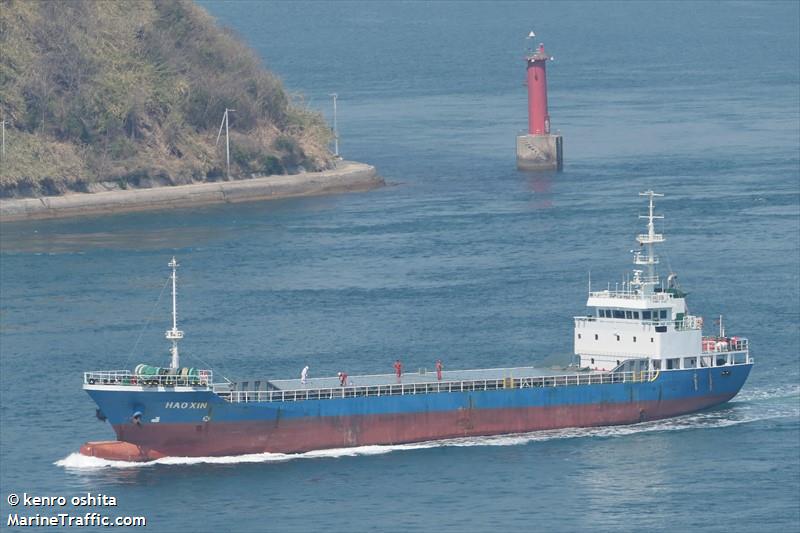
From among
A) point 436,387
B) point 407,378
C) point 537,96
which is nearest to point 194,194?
point 537,96

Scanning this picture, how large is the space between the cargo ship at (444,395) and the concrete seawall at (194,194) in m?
55.9

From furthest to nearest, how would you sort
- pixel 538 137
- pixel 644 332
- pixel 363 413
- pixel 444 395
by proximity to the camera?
1. pixel 538 137
2. pixel 644 332
3. pixel 444 395
4. pixel 363 413

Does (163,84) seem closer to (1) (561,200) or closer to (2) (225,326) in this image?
(1) (561,200)

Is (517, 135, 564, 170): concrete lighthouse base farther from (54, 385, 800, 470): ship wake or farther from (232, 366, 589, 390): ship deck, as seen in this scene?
(232, 366, 589, 390): ship deck

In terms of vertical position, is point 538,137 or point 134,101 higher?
point 134,101

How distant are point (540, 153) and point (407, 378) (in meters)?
68.2

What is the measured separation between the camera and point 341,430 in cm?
7125

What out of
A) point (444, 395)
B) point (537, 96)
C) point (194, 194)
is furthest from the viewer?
point (537, 96)

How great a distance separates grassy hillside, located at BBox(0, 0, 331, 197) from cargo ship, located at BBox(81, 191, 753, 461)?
62994mm

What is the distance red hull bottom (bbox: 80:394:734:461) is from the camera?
69812 millimetres

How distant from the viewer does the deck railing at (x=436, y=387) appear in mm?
70938

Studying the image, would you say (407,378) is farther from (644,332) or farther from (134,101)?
(134,101)

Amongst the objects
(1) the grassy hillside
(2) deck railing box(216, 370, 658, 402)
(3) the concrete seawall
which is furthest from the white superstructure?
(1) the grassy hillside

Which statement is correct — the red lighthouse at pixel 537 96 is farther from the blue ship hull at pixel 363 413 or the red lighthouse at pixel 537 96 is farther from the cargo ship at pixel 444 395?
the blue ship hull at pixel 363 413
